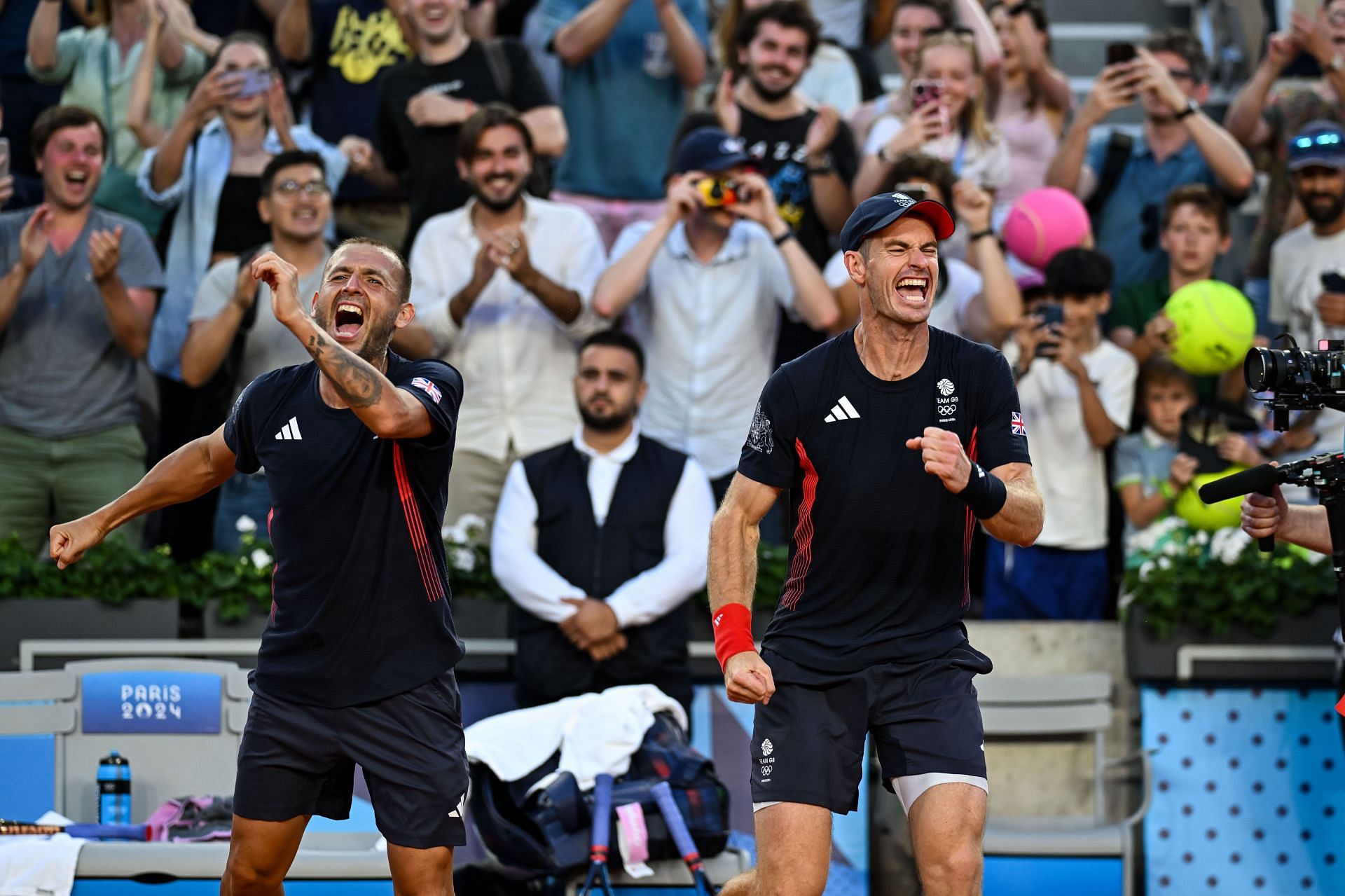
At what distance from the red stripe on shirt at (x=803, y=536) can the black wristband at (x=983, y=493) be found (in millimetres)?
647

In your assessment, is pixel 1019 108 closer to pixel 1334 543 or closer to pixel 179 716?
pixel 1334 543

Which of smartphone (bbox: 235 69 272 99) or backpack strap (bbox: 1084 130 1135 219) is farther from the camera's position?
backpack strap (bbox: 1084 130 1135 219)

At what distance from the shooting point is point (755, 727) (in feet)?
18.7

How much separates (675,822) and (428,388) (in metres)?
2.51

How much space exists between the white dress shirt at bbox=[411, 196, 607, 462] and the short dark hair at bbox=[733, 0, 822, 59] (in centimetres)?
145

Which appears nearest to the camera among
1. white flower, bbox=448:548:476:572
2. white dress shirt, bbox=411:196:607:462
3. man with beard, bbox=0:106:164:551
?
white flower, bbox=448:548:476:572

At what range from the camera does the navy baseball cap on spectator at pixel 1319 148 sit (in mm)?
9203

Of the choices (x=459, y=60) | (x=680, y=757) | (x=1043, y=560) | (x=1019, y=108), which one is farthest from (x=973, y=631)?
(x=459, y=60)

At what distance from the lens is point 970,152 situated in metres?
9.88

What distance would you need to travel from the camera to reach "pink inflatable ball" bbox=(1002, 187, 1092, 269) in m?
9.48

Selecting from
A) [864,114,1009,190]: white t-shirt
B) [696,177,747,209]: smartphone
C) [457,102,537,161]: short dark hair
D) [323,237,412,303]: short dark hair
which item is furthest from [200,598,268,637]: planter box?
[864,114,1009,190]: white t-shirt

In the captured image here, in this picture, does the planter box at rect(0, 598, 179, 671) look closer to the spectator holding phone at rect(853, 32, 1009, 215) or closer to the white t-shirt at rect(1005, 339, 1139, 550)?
the spectator holding phone at rect(853, 32, 1009, 215)

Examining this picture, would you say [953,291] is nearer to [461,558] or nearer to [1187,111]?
[1187,111]

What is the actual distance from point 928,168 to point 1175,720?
2.97 meters
